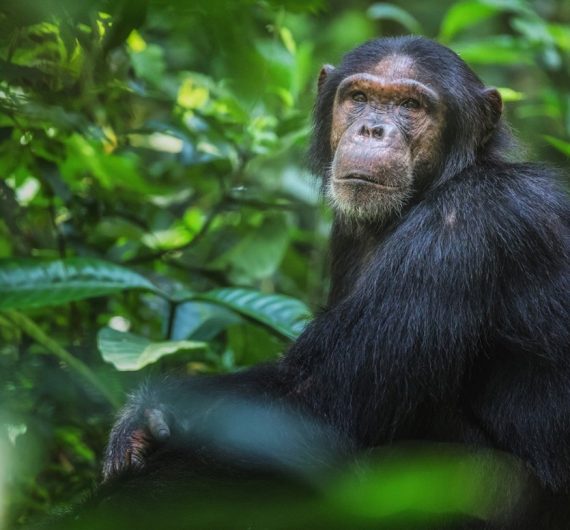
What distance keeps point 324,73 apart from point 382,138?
3.30ft

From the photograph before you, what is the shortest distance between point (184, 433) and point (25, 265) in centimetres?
160

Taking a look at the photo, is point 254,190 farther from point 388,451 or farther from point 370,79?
point 388,451

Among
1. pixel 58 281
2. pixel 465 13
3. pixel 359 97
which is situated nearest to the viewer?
pixel 58 281

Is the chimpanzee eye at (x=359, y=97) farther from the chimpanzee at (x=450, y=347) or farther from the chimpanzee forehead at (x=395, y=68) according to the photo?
the chimpanzee at (x=450, y=347)

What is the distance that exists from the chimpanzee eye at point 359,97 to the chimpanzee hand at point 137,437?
84.4 inches

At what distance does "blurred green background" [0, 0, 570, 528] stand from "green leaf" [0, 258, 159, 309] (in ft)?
0.04

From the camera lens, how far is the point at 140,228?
6.84 m

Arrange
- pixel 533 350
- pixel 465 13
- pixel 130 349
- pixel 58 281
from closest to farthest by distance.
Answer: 1. pixel 533 350
2. pixel 130 349
3. pixel 58 281
4. pixel 465 13

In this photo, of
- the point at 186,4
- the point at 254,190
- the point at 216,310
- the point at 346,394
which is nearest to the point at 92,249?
the point at 216,310

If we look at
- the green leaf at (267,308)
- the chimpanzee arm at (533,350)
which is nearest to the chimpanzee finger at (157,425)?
the green leaf at (267,308)

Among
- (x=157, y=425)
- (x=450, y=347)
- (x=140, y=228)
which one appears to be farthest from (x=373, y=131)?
(x=140, y=228)

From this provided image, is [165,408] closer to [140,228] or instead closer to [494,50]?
[140,228]

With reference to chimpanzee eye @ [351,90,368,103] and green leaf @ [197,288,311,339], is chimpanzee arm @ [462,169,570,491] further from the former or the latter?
green leaf @ [197,288,311,339]

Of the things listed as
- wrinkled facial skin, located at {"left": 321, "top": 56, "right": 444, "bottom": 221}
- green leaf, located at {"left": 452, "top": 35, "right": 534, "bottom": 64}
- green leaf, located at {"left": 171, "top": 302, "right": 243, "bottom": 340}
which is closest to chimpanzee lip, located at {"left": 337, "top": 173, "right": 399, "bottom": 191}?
wrinkled facial skin, located at {"left": 321, "top": 56, "right": 444, "bottom": 221}
